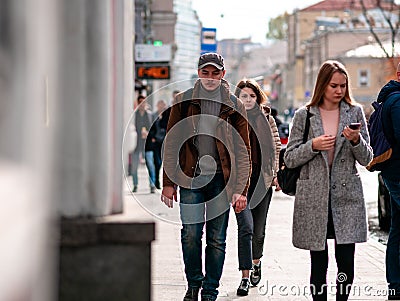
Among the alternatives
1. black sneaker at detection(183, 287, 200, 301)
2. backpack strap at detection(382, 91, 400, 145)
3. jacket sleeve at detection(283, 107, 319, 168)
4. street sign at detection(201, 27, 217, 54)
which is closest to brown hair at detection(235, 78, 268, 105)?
backpack strap at detection(382, 91, 400, 145)

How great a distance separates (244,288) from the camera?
23.4 feet

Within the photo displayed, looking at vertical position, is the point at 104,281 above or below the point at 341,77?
below

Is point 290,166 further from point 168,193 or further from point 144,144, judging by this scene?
point 144,144

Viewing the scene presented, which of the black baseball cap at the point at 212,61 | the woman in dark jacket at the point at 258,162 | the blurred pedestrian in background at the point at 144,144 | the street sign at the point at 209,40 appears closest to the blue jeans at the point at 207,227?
the black baseball cap at the point at 212,61

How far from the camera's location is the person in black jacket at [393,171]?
6.58 m

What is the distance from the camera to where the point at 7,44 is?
86 cm

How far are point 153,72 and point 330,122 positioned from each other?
70.7ft

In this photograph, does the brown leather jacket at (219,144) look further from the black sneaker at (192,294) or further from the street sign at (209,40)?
the street sign at (209,40)

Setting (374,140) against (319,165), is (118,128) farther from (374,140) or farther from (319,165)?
(374,140)

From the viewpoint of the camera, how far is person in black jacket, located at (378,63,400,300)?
21.6 ft

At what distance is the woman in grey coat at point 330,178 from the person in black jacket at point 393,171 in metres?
0.86

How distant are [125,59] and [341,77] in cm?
244

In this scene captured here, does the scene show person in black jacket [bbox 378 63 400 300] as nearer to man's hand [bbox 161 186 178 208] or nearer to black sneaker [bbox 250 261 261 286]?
black sneaker [bbox 250 261 261 286]

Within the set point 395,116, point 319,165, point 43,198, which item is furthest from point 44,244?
point 395,116
